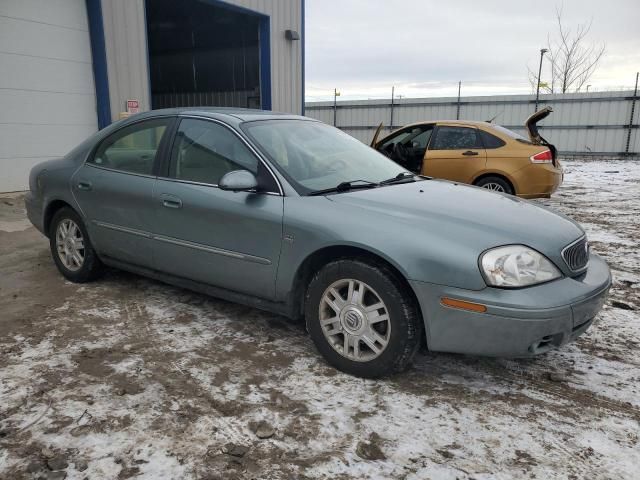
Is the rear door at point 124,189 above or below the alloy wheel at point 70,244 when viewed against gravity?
above

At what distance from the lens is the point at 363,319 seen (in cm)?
280

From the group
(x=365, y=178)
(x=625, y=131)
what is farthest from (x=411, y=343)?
(x=625, y=131)

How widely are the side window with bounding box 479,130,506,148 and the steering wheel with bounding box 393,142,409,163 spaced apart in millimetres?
1214

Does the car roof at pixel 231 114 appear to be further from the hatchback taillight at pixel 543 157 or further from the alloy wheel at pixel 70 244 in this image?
the hatchback taillight at pixel 543 157

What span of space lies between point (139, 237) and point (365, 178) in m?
1.75

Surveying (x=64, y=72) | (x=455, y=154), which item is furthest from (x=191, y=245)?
(x=64, y=72)

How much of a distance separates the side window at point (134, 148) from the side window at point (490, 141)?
5378 millimetres

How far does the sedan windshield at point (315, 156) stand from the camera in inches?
129

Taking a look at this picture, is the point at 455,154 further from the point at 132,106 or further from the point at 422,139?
the point at 132,106

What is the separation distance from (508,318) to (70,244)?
3.71 metres

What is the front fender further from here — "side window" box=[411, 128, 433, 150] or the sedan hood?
"side window" box=[411, 128, 433, 150]

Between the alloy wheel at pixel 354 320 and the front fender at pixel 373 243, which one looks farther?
the alloy wheel at pixel 354 320

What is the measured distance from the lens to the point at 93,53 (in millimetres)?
9031

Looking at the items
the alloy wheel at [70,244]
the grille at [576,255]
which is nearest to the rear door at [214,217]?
the alloy wheel at [70,244]
